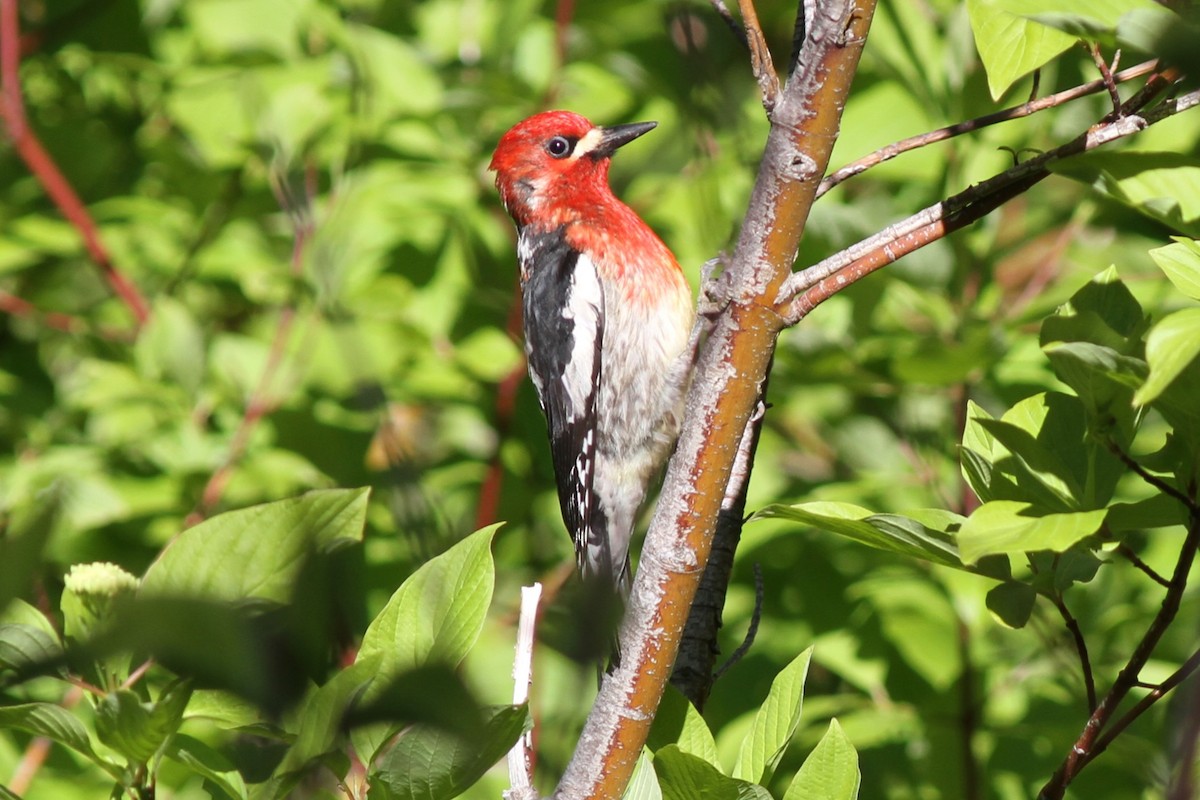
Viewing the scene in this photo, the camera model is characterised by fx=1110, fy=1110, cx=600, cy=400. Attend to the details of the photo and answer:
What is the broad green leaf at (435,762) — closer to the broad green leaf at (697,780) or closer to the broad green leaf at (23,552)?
the broad green leaf at (697,780)

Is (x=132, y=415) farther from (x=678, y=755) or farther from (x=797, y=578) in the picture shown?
(x=678, y=755)

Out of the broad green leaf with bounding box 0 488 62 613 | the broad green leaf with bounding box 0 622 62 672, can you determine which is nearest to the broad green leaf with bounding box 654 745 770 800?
the broad green leaf with bounding box 0 622 62 672

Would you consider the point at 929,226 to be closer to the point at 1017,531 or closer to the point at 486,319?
the point at 1017,531

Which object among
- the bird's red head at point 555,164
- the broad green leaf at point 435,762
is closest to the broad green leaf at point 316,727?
the broad green leaf at point 435,762

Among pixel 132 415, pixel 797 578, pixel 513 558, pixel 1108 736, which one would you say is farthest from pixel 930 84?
pixel 132 415

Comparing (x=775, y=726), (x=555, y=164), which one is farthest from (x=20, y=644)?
(x=555, y=164)

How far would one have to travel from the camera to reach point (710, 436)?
4.20ft

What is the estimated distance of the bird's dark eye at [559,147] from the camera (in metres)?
3.31

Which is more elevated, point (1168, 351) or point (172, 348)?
point (1168, 351)

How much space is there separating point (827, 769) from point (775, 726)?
113 mm

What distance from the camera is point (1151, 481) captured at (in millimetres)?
1133

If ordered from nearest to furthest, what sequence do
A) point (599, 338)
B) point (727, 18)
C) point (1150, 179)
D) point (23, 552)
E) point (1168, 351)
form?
point (23, 552) < point (1168, 351) < point (1150, 179) < point (727, 18) < point (599, 338)

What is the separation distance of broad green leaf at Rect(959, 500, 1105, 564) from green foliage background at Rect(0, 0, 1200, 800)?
1173mm

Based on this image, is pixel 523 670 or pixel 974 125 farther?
pixel 523 670
